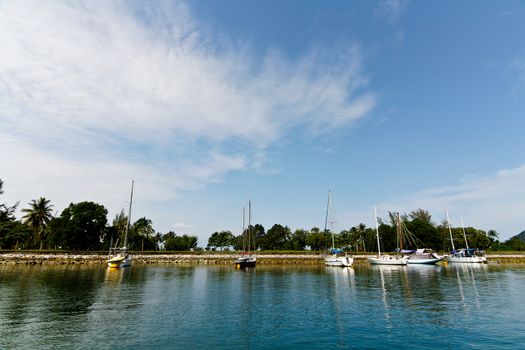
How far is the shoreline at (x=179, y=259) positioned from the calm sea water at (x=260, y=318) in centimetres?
5355

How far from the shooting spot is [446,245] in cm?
12675

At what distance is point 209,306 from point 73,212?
98868mm

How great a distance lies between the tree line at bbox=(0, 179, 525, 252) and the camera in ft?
327

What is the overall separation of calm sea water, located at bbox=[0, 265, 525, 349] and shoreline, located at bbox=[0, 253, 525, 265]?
53555 mm

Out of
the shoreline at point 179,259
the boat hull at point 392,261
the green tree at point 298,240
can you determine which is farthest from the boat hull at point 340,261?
the green tree at point 298,240

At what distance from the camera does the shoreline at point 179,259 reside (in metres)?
82.1

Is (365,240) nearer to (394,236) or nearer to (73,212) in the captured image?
(394,236)

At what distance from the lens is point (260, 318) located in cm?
2367

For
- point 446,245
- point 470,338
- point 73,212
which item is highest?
point 73,212

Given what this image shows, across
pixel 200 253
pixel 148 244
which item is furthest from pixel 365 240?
pixel 148 244

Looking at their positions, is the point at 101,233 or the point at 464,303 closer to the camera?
the point at 464,303

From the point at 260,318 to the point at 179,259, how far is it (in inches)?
3155

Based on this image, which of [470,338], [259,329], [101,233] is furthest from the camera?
[101,233]

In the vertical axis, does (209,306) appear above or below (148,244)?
below
